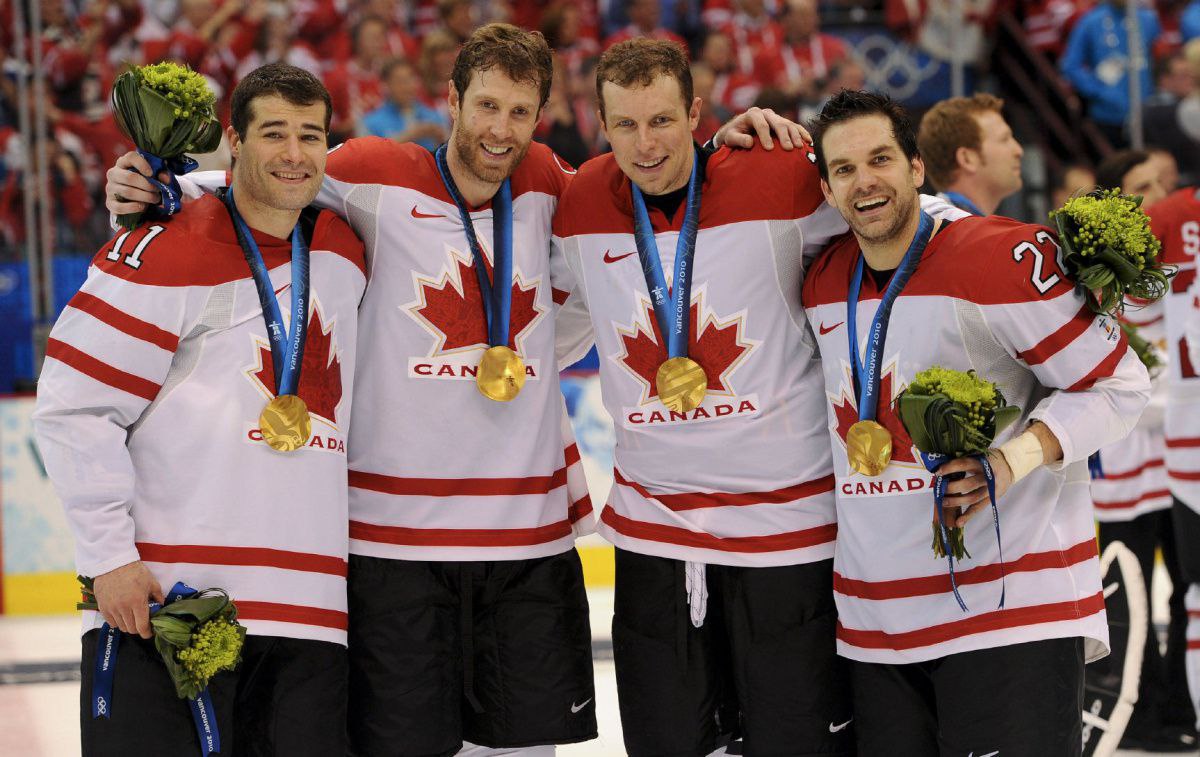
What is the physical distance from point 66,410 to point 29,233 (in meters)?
4.82

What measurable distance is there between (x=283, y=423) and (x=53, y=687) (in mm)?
3536

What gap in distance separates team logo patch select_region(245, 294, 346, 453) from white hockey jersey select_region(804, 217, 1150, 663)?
114 centimetres

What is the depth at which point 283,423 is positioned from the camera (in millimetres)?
3133

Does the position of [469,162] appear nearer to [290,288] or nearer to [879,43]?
[290,288]

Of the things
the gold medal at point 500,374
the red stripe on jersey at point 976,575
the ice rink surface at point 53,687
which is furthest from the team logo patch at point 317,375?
the ice rink surface at point 53,687

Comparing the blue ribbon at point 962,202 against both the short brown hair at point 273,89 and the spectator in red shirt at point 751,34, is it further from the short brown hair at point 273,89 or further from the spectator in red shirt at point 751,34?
the spectator in red shirt at point 751,34

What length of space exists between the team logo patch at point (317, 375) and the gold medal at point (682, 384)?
2.43 feet

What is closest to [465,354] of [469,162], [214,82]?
[469,162]

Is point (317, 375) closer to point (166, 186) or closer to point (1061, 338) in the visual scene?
point (166, 186)

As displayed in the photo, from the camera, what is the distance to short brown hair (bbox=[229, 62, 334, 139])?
3.26m

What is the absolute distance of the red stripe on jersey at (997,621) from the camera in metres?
3.03

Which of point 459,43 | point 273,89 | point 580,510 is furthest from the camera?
point 459,43

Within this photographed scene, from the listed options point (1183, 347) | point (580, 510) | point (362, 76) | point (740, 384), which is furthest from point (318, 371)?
point (362, 76)

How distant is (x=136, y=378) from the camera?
10.1 ft
